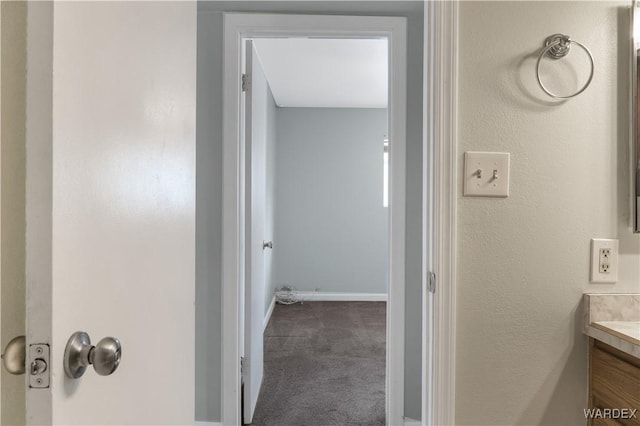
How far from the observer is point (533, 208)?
1.15 meters

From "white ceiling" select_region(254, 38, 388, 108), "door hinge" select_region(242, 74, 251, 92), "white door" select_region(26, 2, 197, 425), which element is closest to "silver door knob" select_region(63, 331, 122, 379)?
"white door" select_region(26, 2, 197, 425)

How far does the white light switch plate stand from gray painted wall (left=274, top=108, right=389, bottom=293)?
3.69m

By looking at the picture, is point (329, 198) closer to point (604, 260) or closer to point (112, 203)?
point (604, 260)

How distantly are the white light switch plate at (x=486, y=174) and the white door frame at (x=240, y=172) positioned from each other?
2.40 ft

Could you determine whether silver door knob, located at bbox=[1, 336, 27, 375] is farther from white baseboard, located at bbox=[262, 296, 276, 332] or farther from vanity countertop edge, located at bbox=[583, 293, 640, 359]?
white baseboard, located at bbox=[262, 296, 276, 332]

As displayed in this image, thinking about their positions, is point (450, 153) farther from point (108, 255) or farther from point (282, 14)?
point (282, 14)

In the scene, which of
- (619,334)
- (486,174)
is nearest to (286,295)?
(486,174)

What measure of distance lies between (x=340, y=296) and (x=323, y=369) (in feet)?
6.82

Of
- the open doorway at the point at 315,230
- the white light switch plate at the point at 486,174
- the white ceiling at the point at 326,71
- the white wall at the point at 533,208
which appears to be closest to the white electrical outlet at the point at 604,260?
the white wall at the point at 533,208

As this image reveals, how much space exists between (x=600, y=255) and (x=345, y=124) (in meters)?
3.91

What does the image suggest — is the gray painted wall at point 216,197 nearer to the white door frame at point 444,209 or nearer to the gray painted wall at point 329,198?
the white door frame at point 444,209

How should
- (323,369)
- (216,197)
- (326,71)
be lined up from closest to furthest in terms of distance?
(216,197)
(323,369)
(326,71)

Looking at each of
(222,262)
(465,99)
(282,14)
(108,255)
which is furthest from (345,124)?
(108,255)

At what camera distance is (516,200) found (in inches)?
45.4
